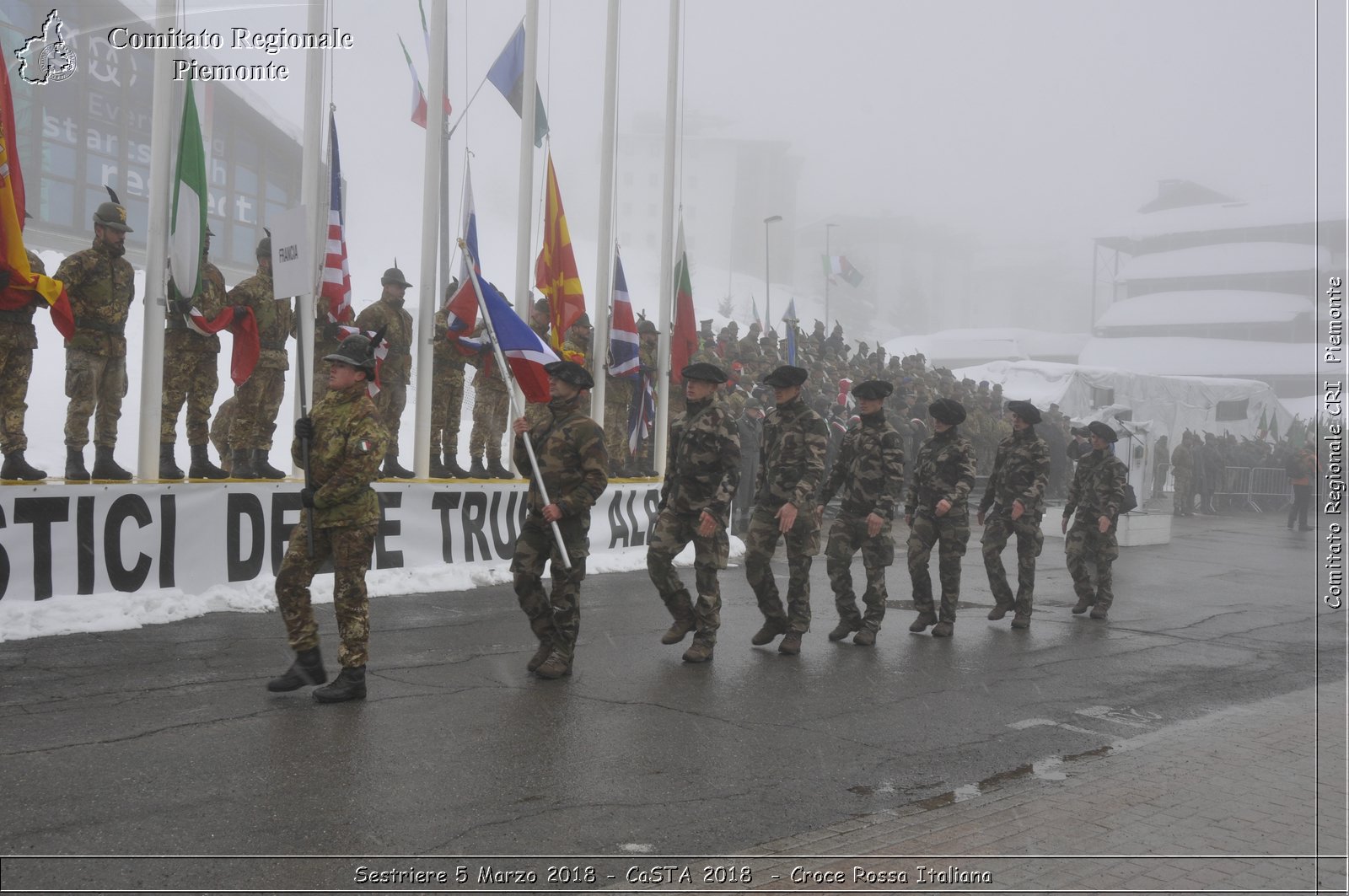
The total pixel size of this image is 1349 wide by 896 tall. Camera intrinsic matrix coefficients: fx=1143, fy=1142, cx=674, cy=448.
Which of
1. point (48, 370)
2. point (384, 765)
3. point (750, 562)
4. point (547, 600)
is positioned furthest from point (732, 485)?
point (48, 370)

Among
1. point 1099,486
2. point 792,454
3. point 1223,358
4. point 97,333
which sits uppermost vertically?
point 1223,358

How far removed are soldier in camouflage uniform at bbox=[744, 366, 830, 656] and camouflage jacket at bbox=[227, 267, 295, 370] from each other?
4.70 meters

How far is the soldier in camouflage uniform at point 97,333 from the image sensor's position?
28.0ft

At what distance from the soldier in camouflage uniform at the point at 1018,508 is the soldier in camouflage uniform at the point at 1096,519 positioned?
1043 millimetres

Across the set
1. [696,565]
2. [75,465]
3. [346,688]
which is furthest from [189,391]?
[696,565]

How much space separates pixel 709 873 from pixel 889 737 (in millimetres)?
2424

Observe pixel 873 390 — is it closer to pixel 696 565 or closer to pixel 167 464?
pixel 696 565

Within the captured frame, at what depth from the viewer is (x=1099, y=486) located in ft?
40.1

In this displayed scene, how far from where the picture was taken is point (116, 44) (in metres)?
19.0

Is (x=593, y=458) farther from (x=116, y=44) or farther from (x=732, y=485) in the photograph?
(x=116, y=44)

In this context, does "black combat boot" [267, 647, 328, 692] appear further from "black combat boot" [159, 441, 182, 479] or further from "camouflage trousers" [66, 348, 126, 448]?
"black combat boot" [159, 441, 182, 479]

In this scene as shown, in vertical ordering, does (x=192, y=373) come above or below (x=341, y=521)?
above

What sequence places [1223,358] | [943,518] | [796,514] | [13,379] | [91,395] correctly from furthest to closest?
[1223,358], [943,518], [91,395], [796,514], [13,379]

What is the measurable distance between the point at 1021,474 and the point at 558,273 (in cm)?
588
